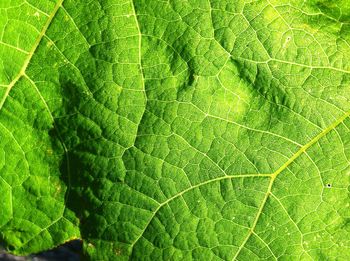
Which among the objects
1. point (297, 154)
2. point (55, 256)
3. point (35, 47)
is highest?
point (35, 47)


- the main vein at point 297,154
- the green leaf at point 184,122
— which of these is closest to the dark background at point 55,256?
the green leaf at point 184,122

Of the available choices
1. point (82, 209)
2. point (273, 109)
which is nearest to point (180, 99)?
point (273, 109)

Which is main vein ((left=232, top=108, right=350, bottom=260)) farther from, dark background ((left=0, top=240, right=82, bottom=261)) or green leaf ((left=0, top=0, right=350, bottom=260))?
dark background ((left=0, top=240, right=82, bottom=261))

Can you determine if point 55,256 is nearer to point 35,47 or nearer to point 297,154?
point 35,47

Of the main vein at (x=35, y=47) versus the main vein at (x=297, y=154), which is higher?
the main vein at (x=35, y=47)

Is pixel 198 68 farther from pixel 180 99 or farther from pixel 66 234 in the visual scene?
pixel 66 234

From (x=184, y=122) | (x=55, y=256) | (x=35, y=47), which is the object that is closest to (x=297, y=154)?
(x=184, y=122)

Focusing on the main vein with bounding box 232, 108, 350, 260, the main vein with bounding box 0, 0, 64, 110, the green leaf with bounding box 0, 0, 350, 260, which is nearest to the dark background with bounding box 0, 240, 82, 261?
the green leaf with bounding box 0, 0, 350, 260

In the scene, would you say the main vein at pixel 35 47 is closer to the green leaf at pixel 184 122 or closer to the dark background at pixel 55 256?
the green leaf at pixel 184 122
